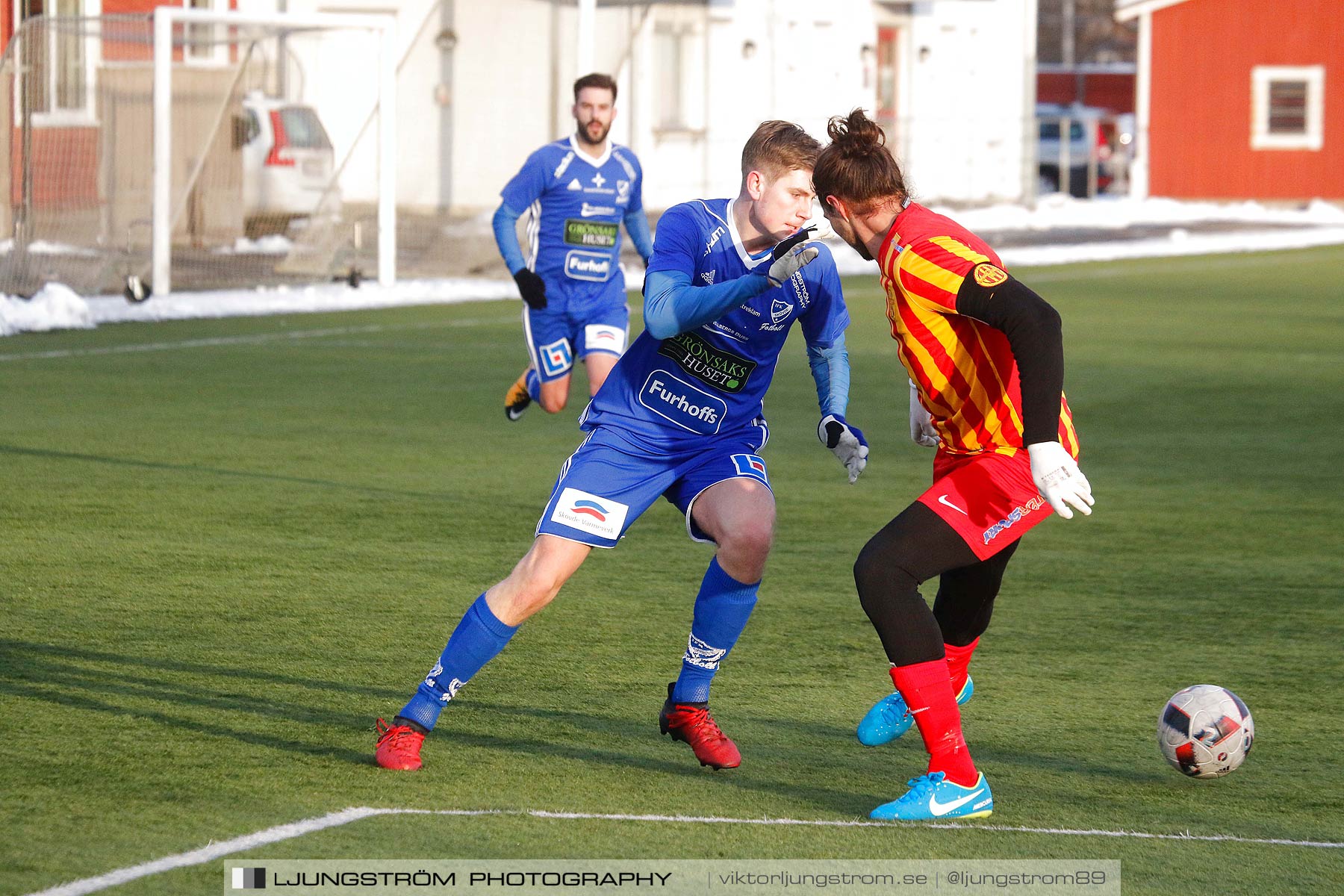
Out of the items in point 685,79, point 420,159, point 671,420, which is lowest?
point 671,420

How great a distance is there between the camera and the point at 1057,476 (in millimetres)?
4559

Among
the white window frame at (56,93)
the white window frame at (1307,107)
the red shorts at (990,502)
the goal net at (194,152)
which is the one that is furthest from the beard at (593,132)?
the white window frame at (1307,107)

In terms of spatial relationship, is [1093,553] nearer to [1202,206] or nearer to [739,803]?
[739,803]

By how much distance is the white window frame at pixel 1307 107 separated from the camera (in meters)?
44.2

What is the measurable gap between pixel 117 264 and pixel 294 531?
12053mm

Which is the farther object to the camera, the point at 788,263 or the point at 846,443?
the point at 846,443

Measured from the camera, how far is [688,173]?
34750mm

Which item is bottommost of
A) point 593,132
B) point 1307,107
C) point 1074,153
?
point 593,132

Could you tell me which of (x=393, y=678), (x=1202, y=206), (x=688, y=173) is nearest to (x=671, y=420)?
(x=393, y=678)

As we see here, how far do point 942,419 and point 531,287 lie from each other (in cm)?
538

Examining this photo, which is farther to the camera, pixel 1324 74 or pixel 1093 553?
pixel 1324 74

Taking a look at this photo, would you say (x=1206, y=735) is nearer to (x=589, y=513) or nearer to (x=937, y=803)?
(x=937, y=803)

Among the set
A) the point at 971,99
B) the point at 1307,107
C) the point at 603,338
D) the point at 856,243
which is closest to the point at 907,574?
the point at 856,243

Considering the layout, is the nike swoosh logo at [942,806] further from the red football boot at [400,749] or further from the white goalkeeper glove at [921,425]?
the red football boot at [400,749]
